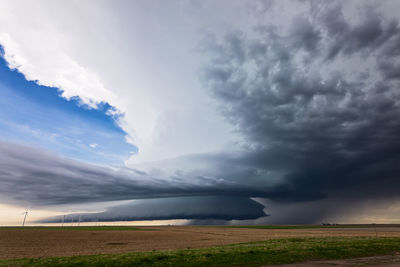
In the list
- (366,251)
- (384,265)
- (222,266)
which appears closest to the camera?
(384,265)

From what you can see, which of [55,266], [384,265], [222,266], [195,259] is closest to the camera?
[384,265]

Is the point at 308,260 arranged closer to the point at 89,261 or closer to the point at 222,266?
the point at 222,266

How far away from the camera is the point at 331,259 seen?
27.7m

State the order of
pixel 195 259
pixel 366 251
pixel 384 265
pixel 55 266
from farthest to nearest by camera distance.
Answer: pixel 366 251, pixel 195 259, pixel 55 266, pixel 384 265

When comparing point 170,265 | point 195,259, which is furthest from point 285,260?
point 170,265

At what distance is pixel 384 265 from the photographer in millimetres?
22391

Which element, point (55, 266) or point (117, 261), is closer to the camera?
point (55, 266)

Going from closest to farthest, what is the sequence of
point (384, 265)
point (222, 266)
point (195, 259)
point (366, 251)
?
point (384, 265) → point (222, 266) → point (195, 259) → point (366, 251)

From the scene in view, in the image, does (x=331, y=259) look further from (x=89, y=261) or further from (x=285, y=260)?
(x=89, y=261)

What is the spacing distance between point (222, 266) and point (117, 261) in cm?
1228

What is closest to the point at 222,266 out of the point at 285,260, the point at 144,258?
the point at 285,260

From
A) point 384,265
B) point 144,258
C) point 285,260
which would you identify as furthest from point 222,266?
point 384,265

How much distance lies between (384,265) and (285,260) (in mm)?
8954

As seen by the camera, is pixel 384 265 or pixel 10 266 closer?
A: pixel 384 265
